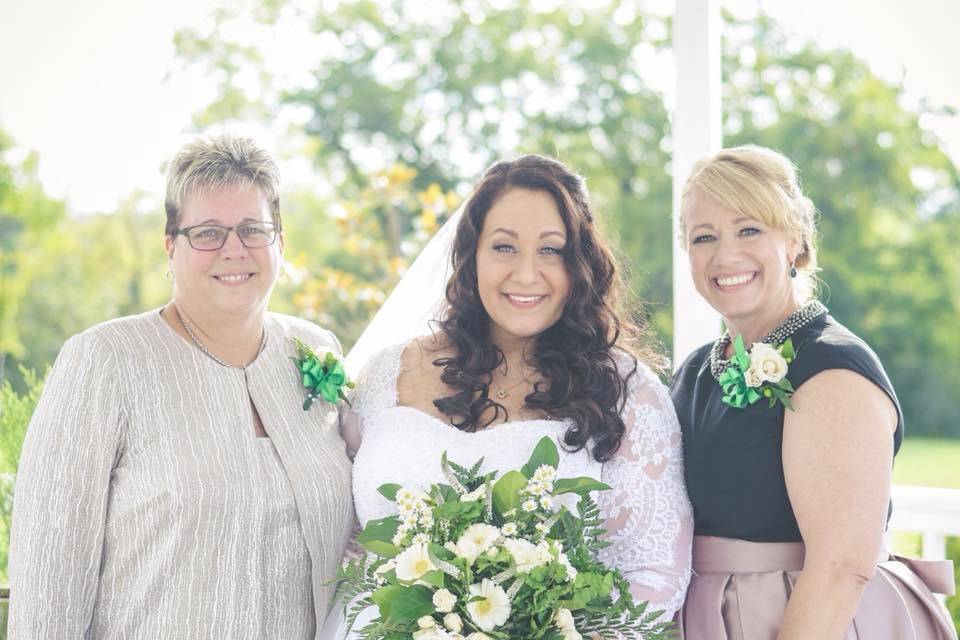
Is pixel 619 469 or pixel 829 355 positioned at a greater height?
pixel 829 355

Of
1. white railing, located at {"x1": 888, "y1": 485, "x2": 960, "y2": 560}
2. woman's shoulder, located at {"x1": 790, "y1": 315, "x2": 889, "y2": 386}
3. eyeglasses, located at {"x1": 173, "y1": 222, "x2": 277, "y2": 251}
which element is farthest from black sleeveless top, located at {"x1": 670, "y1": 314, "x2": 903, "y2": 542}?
eyeglasses, located at {"x1": 173, "y1": 222, "x2": 277, "y2": 251}

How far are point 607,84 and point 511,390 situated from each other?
15070mm

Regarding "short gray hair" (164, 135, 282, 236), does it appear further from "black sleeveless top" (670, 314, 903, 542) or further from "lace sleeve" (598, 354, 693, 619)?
"black sleeveless top" (670, 314, 903, 542)

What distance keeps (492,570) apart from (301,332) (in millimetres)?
1176

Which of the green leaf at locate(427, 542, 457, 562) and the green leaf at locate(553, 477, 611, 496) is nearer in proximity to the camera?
the green leaf at locate(427, 542, 457, 562)

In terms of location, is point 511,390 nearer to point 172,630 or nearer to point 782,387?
point 782,387

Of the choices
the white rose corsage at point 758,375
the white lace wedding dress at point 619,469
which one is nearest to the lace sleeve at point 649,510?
the white lace wedding dress at point 619,469

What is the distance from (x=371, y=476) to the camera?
108 inches

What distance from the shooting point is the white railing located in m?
3.50

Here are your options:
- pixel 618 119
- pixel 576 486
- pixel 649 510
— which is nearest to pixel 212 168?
pixel 576 486

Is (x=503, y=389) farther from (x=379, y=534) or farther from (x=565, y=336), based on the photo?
(x=379, y=534)

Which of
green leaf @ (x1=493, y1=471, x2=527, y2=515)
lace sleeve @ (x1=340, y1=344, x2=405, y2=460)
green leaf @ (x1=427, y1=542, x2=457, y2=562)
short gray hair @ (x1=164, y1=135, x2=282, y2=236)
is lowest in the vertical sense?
green leaf @ (x1=427, y1=542, x2=457, y2=562)

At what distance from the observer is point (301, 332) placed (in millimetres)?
3023

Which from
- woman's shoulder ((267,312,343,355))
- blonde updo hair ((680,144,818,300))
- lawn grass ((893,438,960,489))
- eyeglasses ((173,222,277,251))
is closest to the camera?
eyeglasses ((173,222,277,251))
